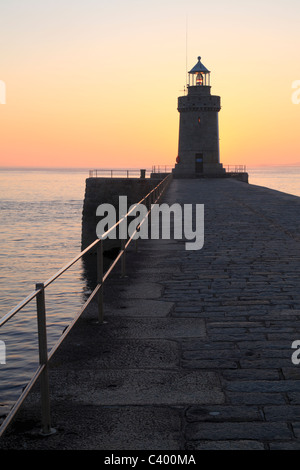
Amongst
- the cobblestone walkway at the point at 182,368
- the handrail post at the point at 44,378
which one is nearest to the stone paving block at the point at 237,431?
the cobblestone walkway at the point at 182,368

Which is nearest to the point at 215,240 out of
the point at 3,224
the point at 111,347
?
the point at 111,347

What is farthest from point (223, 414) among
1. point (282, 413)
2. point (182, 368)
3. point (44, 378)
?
point (44, 378)

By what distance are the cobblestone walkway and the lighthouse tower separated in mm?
51654

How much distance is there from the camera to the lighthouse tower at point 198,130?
58.9m

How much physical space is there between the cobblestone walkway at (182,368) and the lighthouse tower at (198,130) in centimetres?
5165

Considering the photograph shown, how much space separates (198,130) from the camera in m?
60.1

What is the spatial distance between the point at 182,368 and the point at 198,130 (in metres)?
56.9

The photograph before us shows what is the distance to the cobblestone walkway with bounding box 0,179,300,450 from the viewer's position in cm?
364

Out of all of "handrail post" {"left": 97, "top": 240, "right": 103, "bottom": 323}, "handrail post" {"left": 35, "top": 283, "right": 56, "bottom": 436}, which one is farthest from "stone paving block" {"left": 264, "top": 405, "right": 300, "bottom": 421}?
"handrail post" {"left": 97, "top": 240, "right": 103, "bottom": 323}

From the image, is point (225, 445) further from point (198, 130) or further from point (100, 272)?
point (198, 130)

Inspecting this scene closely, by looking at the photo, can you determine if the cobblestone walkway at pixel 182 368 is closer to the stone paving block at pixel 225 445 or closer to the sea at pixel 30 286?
the stone paving block at pixel 225 445

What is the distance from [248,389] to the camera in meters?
4.33

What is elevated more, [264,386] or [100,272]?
[100,272]
